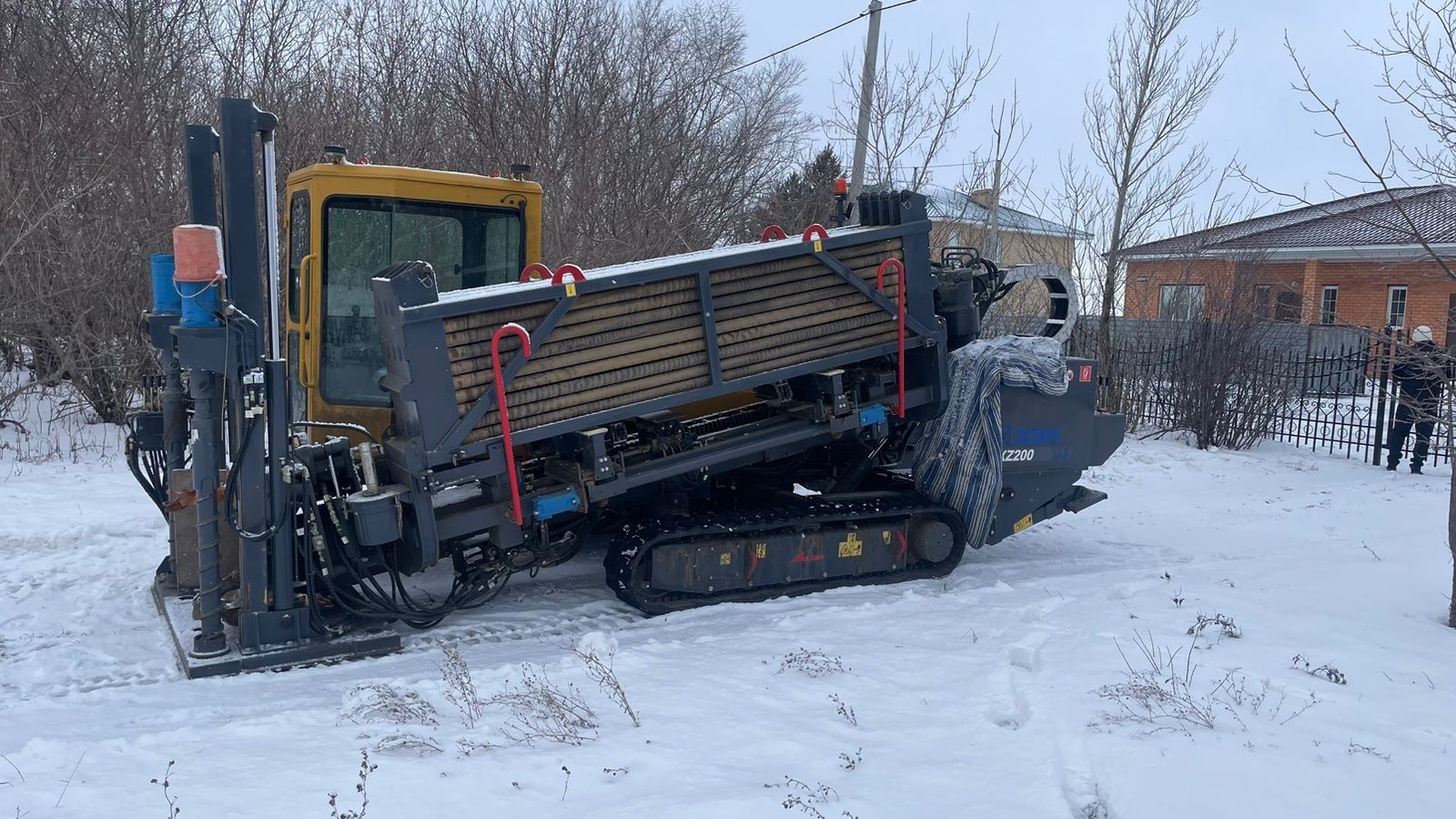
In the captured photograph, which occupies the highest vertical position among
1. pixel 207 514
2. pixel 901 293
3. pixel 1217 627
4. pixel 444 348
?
pixel 901 293

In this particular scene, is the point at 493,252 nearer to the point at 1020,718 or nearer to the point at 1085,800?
the point at 1020,718

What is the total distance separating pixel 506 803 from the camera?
335 cm

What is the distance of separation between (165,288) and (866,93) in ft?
28.9

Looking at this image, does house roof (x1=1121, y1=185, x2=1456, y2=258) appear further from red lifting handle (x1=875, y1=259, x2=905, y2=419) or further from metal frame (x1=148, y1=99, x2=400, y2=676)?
metal frame (x1=148, y1=99, x2=400, y2=676)

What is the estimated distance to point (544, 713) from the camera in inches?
158

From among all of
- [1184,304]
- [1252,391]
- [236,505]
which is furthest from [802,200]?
[236,505]

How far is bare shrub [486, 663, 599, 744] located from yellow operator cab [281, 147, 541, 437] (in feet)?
6.89

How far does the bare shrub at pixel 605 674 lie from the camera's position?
410cm

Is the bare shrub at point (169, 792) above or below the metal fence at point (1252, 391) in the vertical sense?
below

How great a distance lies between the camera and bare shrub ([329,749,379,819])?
10.4 ft

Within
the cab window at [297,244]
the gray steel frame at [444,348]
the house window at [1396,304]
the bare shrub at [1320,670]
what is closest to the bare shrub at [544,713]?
the gray steel frame at [444,348]

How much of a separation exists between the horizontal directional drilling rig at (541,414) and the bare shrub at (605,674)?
79 cm

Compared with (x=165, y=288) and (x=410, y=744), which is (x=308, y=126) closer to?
(x=165, y=288)

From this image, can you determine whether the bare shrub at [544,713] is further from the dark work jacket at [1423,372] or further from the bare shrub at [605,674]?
the dark work jacket at [1423,372]
